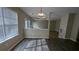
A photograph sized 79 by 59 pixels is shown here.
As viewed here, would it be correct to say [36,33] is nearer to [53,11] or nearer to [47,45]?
[47,45]

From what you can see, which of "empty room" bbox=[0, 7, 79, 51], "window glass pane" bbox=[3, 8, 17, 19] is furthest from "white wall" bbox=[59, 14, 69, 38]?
"window glass pane" bbox=[3, 8, 17, 19]

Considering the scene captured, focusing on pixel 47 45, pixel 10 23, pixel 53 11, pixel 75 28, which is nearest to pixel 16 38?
pixel 10 23

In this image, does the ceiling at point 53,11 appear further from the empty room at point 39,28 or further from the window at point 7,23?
the window at point 7,23

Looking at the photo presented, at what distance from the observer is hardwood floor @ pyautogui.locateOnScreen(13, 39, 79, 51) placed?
1.15 metres

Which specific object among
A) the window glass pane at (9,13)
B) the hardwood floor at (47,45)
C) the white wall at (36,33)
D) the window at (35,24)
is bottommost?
the hardwood floor at (47,45)

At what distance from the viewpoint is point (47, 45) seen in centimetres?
120

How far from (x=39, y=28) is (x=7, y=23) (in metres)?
0.49

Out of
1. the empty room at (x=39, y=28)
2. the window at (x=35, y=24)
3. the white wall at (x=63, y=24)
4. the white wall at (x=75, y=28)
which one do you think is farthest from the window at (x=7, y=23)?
the white wall at (x=75, y=28)

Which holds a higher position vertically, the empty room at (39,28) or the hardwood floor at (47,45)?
the empty room at (39,28)

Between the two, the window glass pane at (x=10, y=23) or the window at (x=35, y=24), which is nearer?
the window glass pane at (x=10, y=23)

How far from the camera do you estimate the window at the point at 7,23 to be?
1.06 meters

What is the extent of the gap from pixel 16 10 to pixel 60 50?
36.2 inches
